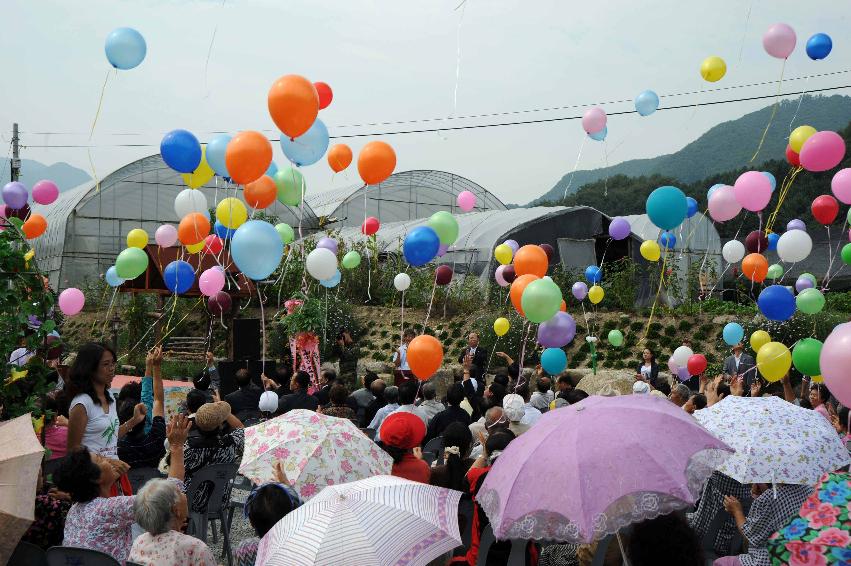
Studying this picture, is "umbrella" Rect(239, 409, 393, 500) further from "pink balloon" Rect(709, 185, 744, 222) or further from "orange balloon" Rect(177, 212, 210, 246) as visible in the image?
"pink balloon" Rect(709, 185, 744, 222)

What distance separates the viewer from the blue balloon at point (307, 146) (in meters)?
7.28

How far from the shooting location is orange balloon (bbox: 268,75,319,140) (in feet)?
20.1

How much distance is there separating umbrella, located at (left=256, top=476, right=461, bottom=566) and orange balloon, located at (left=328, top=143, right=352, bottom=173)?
603cm

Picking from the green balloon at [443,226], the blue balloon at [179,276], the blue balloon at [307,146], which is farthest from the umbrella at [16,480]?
the blue balloon at [179,276]

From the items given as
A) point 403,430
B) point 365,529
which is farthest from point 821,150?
point 365,529

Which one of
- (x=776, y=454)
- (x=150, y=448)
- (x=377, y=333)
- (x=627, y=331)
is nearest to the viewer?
(x=776, y=454)

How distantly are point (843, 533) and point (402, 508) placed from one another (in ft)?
4.63

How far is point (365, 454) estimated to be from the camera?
4.13 m

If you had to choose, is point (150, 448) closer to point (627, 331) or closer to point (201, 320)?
point (627, 331)

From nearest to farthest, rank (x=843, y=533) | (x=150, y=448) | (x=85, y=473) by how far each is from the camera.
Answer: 1. (x=843, y=533)
2. (x=85, y=473)
3. (x=150, y=448)

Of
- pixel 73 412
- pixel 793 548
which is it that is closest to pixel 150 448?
pixel 73 412

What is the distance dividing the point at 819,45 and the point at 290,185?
5397 mm

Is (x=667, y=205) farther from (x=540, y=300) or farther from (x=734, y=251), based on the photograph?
(x=734, y=251)

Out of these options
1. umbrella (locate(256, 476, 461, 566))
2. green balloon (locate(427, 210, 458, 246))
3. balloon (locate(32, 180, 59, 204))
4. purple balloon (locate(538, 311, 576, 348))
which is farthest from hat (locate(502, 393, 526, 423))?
balloon (locate(32, 180, 59, 204))
